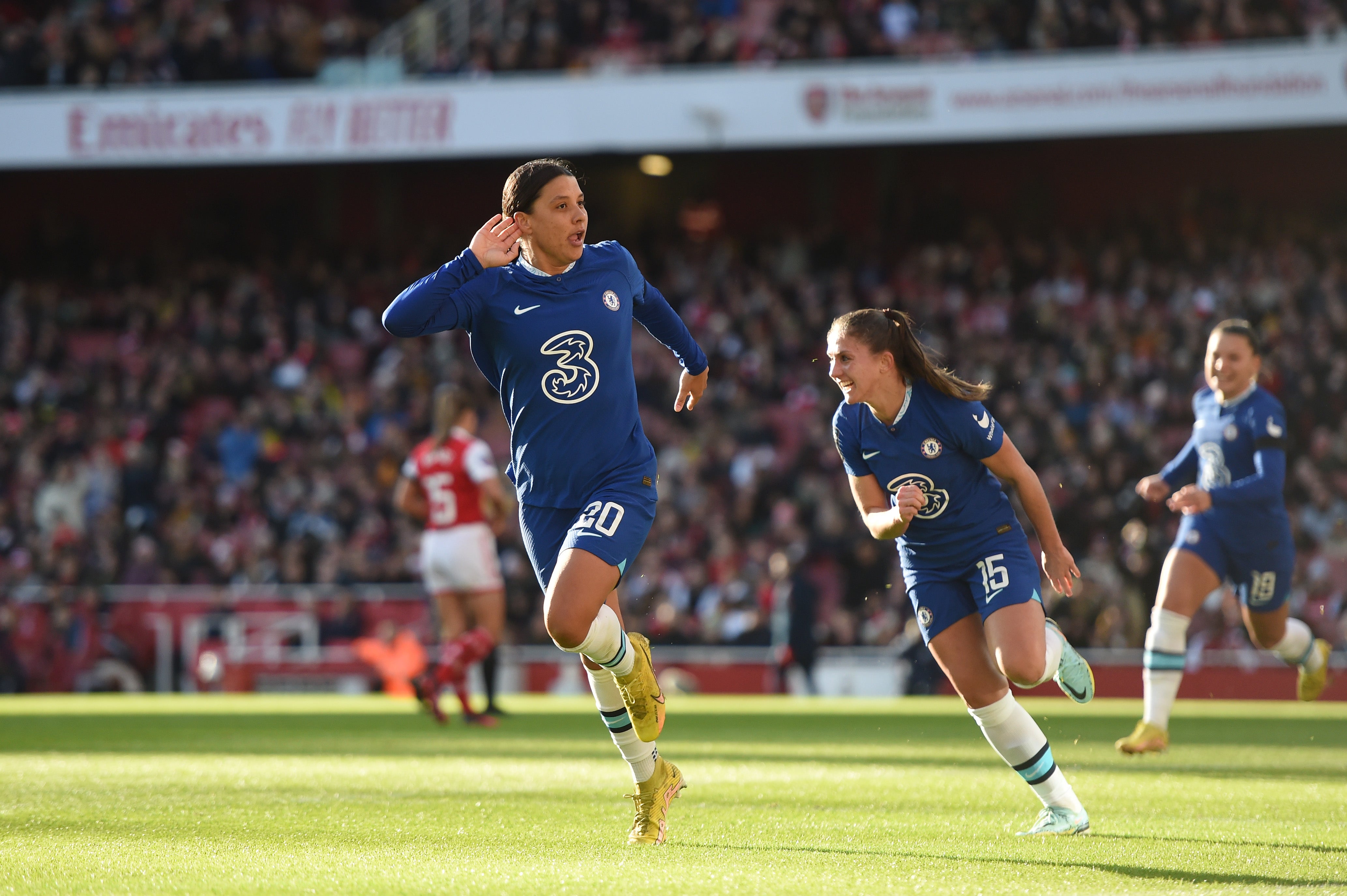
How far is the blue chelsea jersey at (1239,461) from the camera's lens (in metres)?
8.92

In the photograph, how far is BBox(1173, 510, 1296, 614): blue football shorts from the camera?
916cm

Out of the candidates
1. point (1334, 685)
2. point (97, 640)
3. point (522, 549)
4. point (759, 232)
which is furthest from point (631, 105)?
point (1334, 685)

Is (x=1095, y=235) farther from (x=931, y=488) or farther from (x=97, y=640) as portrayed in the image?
(x=931, y=488)

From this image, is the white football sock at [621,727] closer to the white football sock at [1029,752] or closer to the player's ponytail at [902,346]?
the white football sock at [1029,752]

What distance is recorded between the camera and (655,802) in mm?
6016

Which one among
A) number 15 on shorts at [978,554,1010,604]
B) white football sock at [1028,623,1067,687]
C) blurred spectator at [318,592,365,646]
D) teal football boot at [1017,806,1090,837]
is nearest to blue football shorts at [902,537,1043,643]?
number 15 on shorts at [978,554,1010,604]

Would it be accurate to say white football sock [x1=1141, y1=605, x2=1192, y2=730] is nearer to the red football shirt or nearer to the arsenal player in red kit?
the arsenal player in red kit

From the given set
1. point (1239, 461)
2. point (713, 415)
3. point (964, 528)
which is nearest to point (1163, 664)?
point (1239, 461)

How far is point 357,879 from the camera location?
16.2 feet

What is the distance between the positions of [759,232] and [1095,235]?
19.1ft

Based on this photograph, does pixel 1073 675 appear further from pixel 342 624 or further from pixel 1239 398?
pixel 342 624

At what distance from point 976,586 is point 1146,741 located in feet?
10.3

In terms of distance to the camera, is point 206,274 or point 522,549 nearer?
point 522,549

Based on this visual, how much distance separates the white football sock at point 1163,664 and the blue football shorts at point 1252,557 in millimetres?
399
